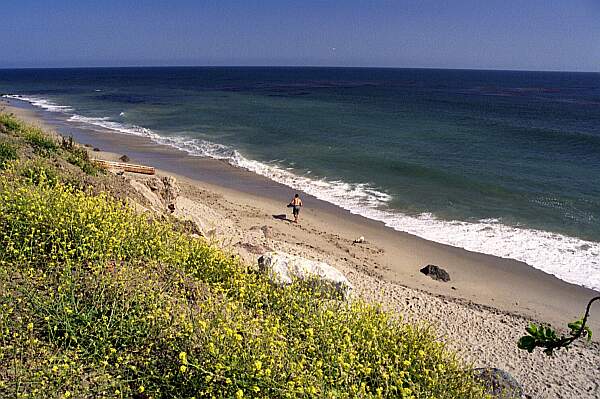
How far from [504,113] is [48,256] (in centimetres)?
5997

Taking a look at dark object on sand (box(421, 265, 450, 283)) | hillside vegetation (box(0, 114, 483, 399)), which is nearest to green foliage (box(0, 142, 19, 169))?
hillside vegetation (box(0, 114, 483, 399))

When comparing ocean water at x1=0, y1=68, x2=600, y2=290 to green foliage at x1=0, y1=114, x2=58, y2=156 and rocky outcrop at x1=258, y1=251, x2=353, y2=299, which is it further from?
green foliage at x1=0, y1=114, x2=58, y2=156

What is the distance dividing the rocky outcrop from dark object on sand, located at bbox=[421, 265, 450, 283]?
16.1 ft

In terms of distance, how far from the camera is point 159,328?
5996 mm

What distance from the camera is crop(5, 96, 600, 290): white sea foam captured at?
16.1 m

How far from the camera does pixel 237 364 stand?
17.5 feet

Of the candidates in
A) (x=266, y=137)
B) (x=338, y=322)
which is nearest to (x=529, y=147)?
(x=266, y=137)

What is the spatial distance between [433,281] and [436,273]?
0.37m

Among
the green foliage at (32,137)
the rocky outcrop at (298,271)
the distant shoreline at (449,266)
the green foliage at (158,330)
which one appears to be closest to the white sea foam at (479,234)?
the distant shoreline at (449,266)

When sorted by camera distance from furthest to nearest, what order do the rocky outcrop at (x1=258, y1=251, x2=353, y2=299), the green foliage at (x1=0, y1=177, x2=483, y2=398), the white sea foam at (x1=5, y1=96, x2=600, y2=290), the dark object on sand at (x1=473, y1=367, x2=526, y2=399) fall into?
the white sea foam at (x1=5, y1=96, x2=600, y2=290) → the rocky outcrop at (x1=258, y1=251, x2=353, y2=299) → the dark object on sand at (x1=473, y1=367, x2=526, y2=399) → the green foliage at (x1=0, y1=177, x2=483, y2=398)

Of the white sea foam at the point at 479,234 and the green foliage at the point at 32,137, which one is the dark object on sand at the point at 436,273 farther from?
the green foliage at the point at 32,137

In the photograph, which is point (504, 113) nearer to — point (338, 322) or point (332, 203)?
point (332, 203)

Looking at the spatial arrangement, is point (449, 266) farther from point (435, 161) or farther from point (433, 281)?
point (435, 161)

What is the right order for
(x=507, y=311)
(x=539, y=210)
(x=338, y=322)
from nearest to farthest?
(x=338, y=322)
(x=507, y=311)
(x=539, y=210)
